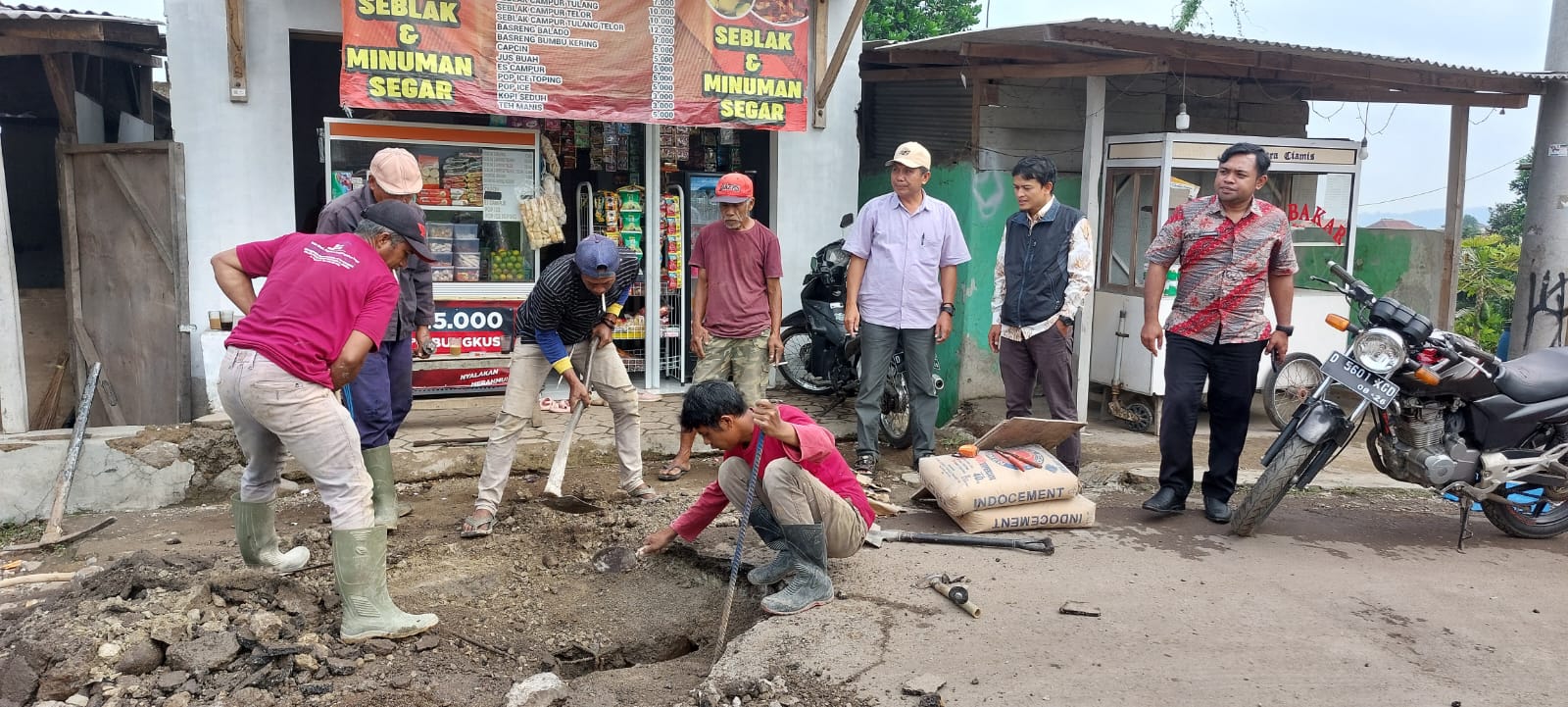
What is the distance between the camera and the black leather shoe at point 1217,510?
525 centimetres

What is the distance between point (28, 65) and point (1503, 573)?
1045cm

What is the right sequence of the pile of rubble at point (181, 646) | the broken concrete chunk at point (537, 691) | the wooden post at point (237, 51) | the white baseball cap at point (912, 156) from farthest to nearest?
1. the wooden post at point (237, 51)
2. the white baseball cap at point (912, 156)
3. the pile of rubble at point (181, 646)
4. the broken concrete chunk at point (537, 691)

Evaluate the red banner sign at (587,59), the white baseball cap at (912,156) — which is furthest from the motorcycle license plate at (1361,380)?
the red banner sign at (587,59)

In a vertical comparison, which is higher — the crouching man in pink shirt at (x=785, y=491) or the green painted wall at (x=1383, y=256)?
the green painted wall at (x=1383, y=256)

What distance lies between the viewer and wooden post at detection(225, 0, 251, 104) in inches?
257

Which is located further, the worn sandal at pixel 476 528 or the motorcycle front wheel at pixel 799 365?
the motorcycle front wheel at pixel 799 365

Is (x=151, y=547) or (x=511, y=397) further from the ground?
(x=511, y=397)

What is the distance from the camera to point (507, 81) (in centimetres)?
696

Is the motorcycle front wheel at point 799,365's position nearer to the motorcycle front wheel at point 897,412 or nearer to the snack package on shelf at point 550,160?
the motorcycle front wheel at point 897,412

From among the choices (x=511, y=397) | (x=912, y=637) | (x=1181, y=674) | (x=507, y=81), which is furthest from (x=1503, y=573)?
(x=507, y=81)

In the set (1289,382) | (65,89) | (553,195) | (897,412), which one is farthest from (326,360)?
(1289,382)

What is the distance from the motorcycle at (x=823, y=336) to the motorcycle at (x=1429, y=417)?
9.23ft

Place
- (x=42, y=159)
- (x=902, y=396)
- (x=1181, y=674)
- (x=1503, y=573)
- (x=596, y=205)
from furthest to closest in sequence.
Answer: (x=42, y=159), (x=596, y=205), (x=902, y=396), (x=1503, y=573), (x=1181, y=674)

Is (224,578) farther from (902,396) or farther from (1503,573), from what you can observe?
(1503,573)
